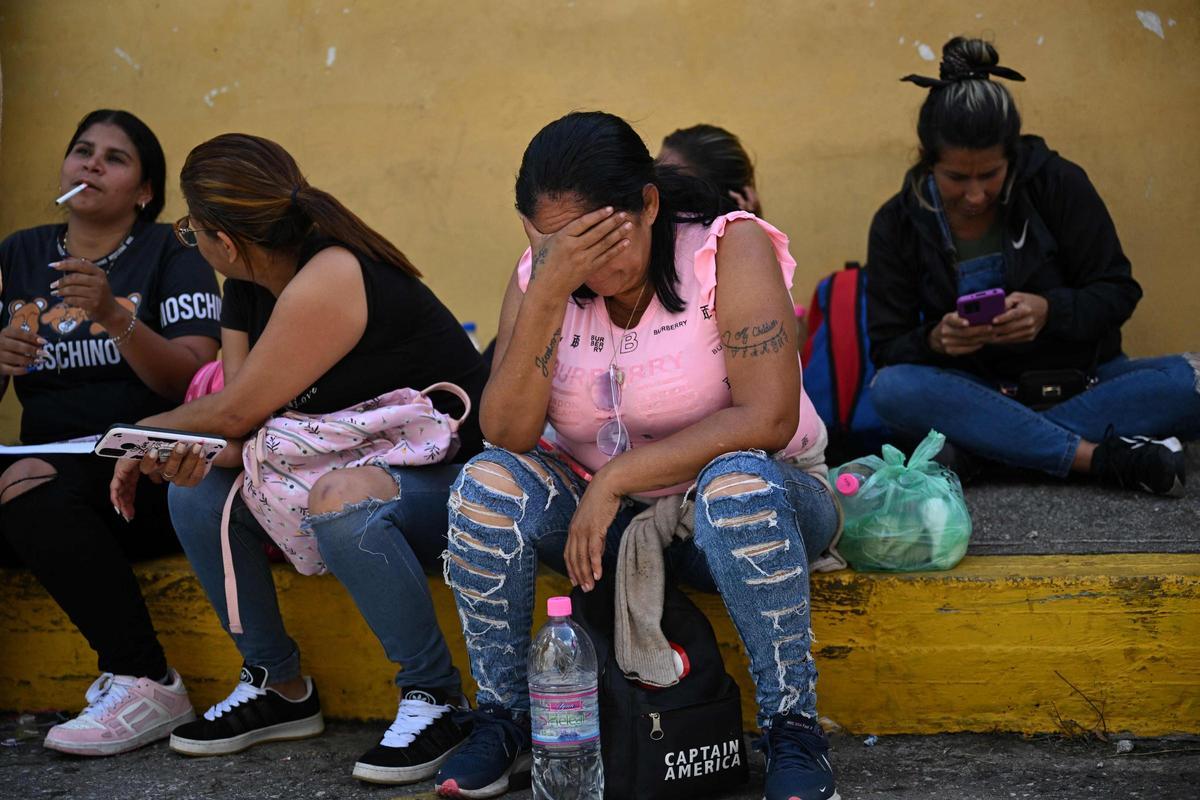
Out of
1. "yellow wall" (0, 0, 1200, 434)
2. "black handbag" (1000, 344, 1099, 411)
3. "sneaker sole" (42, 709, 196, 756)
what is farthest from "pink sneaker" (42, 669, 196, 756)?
"black handbag" (1000, 344, 1099, 411)

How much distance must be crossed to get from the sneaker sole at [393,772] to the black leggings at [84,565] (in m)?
0.80

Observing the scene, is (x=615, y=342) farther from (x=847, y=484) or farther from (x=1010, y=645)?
(x=1010, y=645)

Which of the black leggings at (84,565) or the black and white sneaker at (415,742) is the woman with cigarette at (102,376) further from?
the black and white sneaker at (415,742)

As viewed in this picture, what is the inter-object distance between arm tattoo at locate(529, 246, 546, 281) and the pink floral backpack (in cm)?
58

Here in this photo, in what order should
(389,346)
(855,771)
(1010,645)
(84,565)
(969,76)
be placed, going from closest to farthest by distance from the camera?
(855,771) < (1010,645) < (389,346) < (84,565) < (969,76)

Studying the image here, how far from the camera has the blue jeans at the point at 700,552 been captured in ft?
8.80

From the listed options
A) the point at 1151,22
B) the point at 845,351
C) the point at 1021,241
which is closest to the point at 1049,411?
the point at 1021,241

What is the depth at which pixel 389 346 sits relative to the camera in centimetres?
336

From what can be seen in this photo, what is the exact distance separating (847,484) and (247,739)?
1.65m

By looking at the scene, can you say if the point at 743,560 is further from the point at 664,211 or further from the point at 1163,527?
the point at 1163,527

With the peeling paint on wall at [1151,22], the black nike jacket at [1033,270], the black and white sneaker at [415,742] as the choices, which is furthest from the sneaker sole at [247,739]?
the peeling paint on wall at [1151,22]

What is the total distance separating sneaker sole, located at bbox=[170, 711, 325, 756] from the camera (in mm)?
3367

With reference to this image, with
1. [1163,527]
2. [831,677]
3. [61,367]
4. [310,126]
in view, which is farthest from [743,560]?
[310,126]

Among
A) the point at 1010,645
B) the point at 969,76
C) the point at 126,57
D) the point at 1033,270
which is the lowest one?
the point at 1010,645
